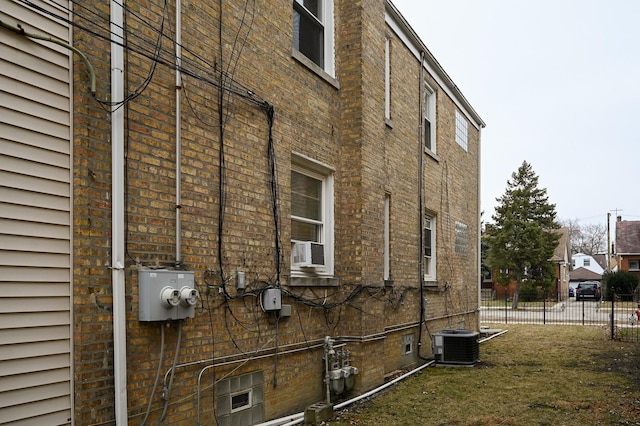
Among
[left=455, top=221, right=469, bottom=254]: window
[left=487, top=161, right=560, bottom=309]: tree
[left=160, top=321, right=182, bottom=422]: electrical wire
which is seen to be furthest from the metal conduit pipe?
[left=487, top=161, right=560, bottom=309]: tree

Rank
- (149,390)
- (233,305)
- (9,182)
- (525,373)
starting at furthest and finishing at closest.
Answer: (525,373)
(233,305)
(149,390)
(9,182)

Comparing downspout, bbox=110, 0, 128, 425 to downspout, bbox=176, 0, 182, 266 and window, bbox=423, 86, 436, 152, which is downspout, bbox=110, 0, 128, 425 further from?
window, bbox=423, 86, 436, 152

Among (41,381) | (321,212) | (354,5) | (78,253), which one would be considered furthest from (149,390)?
(354,5)

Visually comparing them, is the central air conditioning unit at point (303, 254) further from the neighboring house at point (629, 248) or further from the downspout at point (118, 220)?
the neighboring house at point (629, 248)

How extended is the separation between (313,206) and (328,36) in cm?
282

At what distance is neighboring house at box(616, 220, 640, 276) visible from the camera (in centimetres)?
5150

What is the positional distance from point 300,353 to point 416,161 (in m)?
6.24

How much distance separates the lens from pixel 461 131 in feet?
54.5

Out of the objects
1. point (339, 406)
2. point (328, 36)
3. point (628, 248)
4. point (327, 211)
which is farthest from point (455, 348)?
point (628, 248)

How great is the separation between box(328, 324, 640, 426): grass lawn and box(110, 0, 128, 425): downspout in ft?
10.9

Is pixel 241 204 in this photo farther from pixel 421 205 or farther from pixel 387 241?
pixel 421 205

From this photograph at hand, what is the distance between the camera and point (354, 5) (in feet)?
29.4

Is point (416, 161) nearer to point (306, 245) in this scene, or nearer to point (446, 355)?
point (446, 355)

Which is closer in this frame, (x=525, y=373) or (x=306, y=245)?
(x=306, y=245)
